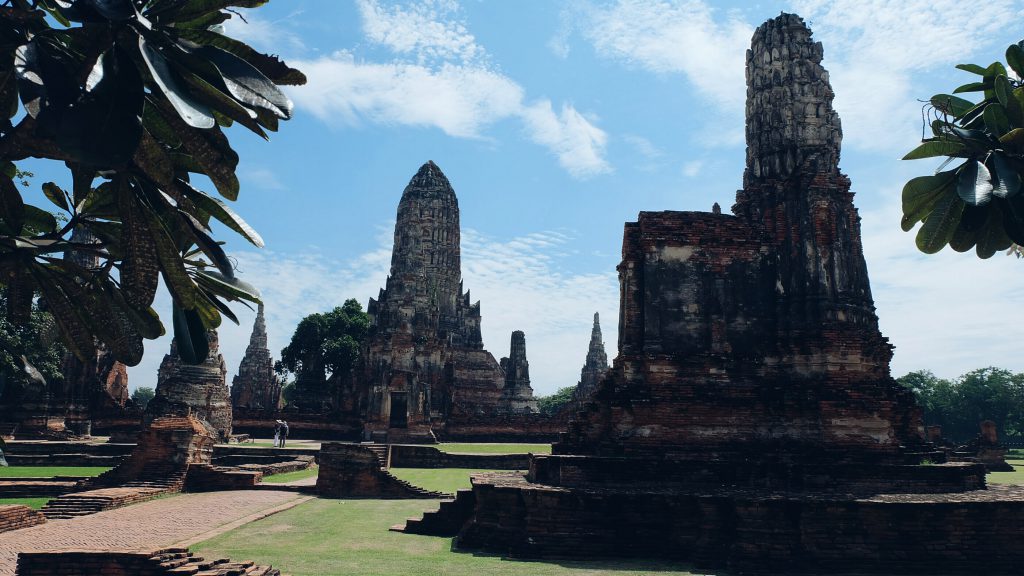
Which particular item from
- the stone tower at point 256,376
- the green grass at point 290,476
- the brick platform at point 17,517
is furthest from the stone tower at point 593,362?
the brick platform at point 17,517

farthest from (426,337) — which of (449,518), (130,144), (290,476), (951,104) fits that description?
(130,144)

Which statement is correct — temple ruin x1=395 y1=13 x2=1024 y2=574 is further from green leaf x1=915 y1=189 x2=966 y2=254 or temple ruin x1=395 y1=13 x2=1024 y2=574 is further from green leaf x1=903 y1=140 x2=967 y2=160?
green leaf x1=903 y1=140 x2=967 y2=160

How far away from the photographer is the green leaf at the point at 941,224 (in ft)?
17.3

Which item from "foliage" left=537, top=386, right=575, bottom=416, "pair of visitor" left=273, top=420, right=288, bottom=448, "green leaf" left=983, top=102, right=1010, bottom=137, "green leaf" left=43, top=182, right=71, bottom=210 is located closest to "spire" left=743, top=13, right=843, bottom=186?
"green leaf" left=983, top=102, right=1010, bottom=137

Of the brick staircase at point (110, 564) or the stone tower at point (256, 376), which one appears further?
the stone tower at point (256, 376)

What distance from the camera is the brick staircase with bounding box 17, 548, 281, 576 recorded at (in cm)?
688

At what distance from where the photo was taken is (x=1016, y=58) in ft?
18.0

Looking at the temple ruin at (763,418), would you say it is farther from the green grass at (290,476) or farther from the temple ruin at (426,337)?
the temple ruin at (426,337)

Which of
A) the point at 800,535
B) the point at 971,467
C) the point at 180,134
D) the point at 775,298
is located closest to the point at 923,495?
the point at 971,467

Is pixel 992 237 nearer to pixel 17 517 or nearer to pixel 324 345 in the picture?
pixel 17 517

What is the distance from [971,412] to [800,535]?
5659 centimetres

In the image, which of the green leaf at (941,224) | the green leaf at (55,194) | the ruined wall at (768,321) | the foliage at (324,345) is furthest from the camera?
the foliage at (324,345)

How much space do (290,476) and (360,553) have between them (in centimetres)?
1127

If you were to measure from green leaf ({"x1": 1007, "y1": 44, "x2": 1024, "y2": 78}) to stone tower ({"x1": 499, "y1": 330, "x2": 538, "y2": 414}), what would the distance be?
39.3 m
